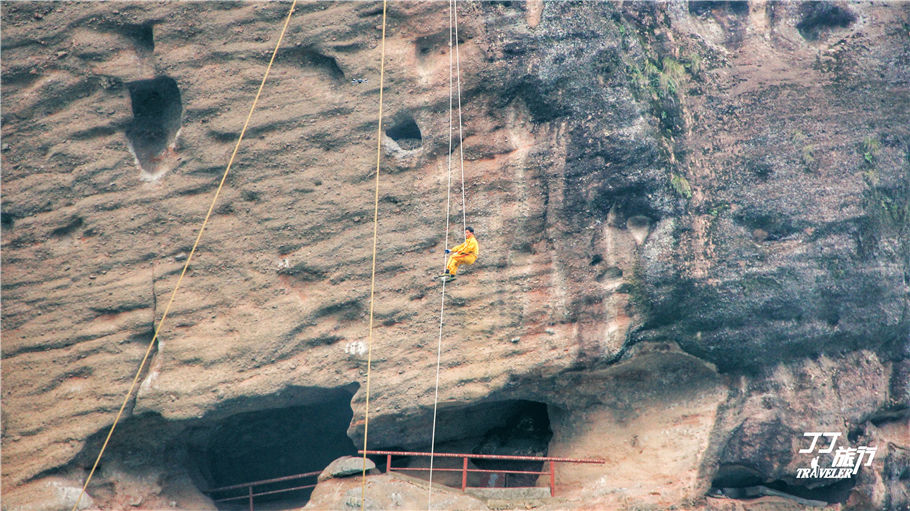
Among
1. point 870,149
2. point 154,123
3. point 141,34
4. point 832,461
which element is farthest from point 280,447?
point 870,149

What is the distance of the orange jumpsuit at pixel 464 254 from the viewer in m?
9.88

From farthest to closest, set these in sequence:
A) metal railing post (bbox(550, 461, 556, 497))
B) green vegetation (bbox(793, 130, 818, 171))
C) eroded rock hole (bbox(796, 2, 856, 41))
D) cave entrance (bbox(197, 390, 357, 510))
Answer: cave entrance (bbox(197, 390, 357, 510)) < eroded rock hole (bbox(796, 2, 856, 41)) < green vegetation (bbox(793, 130, 818, 171)) < metal railing post (bbox(550, 461, 556, 497))

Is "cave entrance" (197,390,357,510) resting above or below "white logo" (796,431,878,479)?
below

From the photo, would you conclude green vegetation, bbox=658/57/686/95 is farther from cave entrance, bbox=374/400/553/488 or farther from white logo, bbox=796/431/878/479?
white logo, bbox=796/431/878/479

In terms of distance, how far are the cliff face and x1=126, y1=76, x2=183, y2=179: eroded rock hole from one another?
51mm

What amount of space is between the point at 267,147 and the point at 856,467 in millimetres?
9030

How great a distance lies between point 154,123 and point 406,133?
3463 millimetres

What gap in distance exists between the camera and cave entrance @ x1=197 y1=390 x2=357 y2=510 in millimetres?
12570

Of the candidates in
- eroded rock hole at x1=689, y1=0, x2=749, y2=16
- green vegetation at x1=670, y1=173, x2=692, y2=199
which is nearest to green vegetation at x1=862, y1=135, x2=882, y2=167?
eroded rock hole at x1=689, y1=0, x2=749, y2=16

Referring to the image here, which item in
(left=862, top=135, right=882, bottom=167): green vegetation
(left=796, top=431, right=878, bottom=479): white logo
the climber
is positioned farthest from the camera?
(left=862, top=135, right=882, bottom=167): green vegetation

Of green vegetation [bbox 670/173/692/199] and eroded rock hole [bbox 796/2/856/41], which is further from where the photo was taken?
eroded rock hole [bbox 796/2/856/41]

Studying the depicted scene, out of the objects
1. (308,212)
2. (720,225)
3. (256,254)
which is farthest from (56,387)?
(720,225)

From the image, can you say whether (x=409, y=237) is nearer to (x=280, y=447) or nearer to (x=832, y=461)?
(x=280, y=447)

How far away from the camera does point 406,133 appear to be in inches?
430
